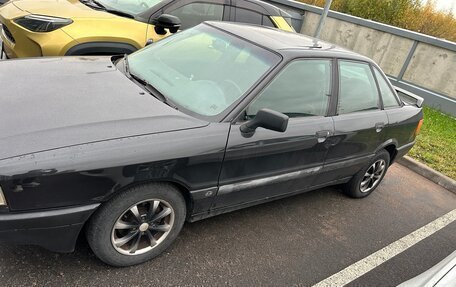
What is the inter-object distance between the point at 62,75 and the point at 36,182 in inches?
46.6

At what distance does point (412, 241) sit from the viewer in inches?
143

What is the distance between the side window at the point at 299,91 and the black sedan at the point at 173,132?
12 millimetres

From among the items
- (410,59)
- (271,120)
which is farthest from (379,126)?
(410,59)

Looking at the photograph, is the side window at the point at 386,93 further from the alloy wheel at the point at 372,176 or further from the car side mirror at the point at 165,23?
the car side mirror at the point at 165,23

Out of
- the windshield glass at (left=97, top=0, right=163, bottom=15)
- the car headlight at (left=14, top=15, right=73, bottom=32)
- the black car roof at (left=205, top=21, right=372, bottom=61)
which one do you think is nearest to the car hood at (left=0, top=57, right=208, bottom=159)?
the black car roof at (left=205, top=21, right=372, bottom=61)

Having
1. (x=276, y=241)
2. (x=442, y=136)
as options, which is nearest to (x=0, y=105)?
(x=276, y=241)

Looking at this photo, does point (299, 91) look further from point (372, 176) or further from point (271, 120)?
point (372, 176)

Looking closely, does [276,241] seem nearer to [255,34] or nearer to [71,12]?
[255,34]

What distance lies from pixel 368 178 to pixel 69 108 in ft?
10.5

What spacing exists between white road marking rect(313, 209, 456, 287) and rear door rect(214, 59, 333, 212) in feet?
2.61

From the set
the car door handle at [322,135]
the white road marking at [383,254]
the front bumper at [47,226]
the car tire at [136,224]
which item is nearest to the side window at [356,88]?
the car door handle at [322,135]

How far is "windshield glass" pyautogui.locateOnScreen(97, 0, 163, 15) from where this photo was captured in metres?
4.71

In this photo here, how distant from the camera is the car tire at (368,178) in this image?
3932 millimetres

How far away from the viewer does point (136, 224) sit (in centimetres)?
239
